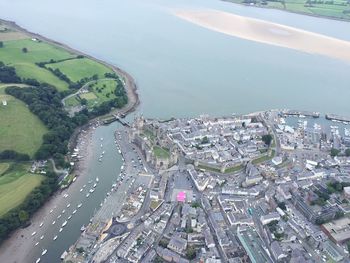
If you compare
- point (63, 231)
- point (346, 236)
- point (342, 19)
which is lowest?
point (63, 231)

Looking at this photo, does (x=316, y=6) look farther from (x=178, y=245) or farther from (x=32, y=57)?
(x=178, y=245)

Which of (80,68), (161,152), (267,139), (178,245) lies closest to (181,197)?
(178,245)

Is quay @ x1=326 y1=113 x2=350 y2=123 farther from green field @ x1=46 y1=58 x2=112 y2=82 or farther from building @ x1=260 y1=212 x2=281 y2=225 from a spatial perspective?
green field @ x1=46 y1=58 x2=112 y2=82

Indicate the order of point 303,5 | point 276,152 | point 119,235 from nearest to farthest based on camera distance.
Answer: point 119,235
point 276,152
point 303,5

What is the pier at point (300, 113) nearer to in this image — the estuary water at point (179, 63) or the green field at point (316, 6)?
the estuary water at point (179, 63)

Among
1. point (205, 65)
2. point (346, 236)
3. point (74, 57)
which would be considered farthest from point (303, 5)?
point (346, 236)

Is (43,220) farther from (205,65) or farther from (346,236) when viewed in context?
(205,65)

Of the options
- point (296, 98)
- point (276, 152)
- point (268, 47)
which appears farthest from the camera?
point (268, 47)

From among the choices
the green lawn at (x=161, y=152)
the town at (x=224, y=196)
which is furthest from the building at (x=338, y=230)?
the green lawn at (x=161, y=152)
